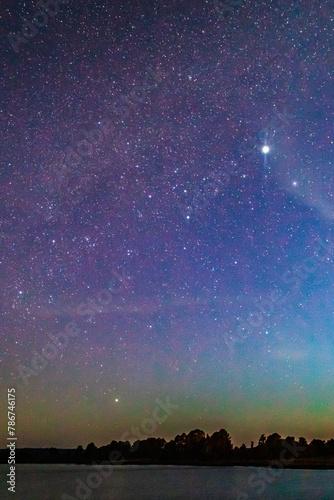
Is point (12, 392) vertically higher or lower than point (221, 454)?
higher

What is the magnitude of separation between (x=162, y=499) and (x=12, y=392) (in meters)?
31.8

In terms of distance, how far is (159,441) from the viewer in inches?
4621

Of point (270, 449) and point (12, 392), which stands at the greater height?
point (12, 392)

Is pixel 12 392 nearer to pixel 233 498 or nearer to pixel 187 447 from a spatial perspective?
pixel 233 498

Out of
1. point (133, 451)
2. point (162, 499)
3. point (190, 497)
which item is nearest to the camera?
point (162, 499)

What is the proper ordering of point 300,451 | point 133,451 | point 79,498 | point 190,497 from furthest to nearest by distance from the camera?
1. point 133,451
2. point 300,451
3. point 79,498
4. point 190,497

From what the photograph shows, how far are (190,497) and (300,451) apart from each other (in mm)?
70023

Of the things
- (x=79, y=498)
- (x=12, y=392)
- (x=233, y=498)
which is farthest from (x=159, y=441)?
(x=12, y=392)

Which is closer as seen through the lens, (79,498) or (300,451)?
(79,498)

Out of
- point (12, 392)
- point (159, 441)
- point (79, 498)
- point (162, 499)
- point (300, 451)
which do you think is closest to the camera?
point (12, 392)

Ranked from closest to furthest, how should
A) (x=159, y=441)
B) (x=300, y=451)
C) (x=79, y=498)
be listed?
(x=79, y=498) → (x=300, y=451) → (x=159, y=441)

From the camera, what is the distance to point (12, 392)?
14242mm

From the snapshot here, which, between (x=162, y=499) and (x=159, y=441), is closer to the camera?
(x=162, y=499)

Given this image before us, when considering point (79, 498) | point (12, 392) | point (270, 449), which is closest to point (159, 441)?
point (270, 449)
